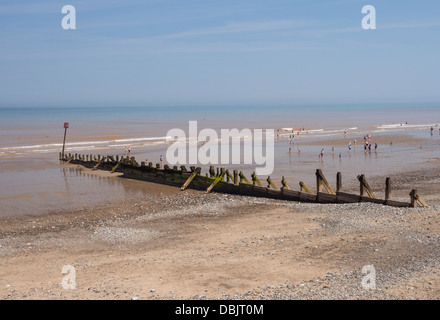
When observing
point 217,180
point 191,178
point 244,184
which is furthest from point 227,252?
point 191,178

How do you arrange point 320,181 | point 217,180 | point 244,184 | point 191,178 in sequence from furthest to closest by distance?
point 191,178 < point 217,180 < point 244,184 < point 320,181

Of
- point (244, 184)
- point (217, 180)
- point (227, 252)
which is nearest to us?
point (227, 252)

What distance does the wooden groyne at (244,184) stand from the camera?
1919cm

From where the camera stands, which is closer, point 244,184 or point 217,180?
point 244,184

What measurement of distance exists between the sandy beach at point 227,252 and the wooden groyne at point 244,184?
2.56ft

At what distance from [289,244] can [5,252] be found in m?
9.05

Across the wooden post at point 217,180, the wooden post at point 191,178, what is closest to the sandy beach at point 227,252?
the wooden post at point 217,180

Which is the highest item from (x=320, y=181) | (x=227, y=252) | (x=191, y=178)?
(x=320, y=181)

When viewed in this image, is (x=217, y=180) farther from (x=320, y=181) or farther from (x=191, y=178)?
(x=320, y=181)

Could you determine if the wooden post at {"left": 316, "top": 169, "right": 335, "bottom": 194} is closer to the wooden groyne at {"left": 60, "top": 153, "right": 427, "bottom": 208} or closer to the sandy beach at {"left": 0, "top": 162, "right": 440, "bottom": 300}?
the wooden groyne at {"left": 60, "top": 153, "right": 427, "bottom": 208}

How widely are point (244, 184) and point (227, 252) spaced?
1004 cm

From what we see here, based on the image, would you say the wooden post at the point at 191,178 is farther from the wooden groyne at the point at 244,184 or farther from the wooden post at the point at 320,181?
the wooden post at the point at 320,181

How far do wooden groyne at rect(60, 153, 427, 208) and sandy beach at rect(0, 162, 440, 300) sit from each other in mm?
779

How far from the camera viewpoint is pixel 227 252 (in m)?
14.2
